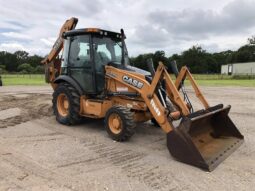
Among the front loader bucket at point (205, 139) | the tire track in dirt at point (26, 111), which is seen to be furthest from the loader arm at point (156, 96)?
the tire track in dirt at point (26, 111)

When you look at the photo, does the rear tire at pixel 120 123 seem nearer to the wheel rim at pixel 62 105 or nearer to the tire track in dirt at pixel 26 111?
the wheel rim at pixel 62 105

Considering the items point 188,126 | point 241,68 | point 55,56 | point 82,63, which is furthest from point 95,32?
point 241,68

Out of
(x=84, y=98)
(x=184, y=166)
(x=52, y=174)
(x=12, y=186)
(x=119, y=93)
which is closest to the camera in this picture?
(x=12, y=186)

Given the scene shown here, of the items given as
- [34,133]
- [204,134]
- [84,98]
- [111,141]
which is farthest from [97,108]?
[204,134]

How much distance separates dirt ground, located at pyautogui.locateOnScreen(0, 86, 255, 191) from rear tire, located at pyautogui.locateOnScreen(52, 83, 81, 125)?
0.30 m

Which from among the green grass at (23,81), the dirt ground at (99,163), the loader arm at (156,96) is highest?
the loader arm at (156,96)

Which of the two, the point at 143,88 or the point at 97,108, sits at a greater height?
the point at 143,88

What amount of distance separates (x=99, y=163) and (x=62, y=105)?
3764 millimetres

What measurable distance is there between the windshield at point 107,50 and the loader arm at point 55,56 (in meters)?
1.83

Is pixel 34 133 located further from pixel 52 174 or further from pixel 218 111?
pixel 218 111

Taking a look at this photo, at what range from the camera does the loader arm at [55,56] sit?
9.59m

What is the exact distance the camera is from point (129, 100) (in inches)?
295

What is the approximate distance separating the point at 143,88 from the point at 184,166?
2.02 meters

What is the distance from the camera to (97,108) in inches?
308
